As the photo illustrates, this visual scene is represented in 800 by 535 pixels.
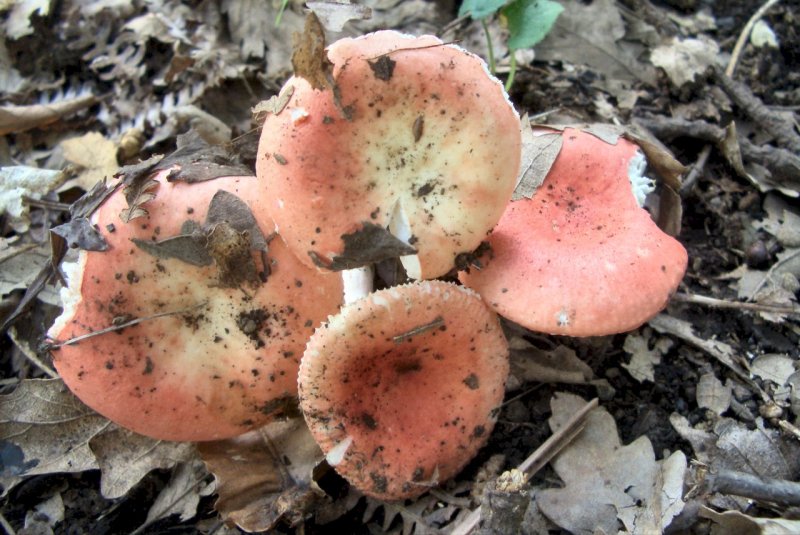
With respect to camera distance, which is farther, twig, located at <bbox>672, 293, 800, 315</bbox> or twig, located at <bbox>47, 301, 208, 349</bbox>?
twig, located at <bbox>672, 293, 800, 315</bbox>

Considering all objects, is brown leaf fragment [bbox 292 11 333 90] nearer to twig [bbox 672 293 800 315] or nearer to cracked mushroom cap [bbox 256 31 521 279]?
cracked mushroom cap [bbox 256 31 521 279]

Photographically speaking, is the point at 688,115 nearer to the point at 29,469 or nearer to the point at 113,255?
the point at 113,255

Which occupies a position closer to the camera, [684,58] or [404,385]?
[404,385]

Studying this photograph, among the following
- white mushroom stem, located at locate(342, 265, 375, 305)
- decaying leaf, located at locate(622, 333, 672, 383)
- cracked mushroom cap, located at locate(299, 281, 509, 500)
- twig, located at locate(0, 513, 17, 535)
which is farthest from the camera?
decaying leaf, located at locate(622, 333, 672, 383)

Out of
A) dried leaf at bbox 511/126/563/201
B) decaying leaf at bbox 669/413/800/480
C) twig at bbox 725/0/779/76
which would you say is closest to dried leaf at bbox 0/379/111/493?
dried leaf at bbox 511/126/563/201

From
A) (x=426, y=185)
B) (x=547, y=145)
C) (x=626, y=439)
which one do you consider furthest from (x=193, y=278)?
(x=626, y=439)

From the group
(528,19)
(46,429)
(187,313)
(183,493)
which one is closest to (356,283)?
(187,313)

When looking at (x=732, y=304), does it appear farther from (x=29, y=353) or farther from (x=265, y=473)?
(x=29, y=353)
